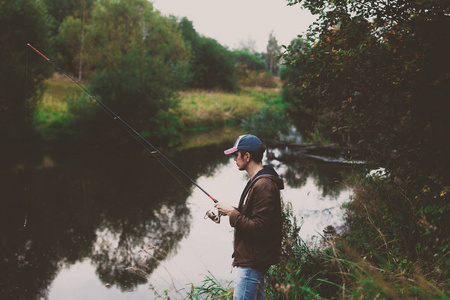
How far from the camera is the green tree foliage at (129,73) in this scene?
21500 millimetres

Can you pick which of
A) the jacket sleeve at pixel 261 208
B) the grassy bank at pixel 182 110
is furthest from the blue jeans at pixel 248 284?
the grassy bank at pixel 182 110

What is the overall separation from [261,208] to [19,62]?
1843 cm

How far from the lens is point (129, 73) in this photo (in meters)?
22.0

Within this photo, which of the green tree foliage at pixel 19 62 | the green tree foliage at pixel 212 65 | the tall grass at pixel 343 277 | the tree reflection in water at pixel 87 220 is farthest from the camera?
the green tree foliage at pixel 212 65

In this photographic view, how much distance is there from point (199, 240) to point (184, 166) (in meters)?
8.09

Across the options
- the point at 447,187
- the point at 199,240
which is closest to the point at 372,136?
the point at 447,187

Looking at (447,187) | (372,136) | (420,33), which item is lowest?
(447,187)

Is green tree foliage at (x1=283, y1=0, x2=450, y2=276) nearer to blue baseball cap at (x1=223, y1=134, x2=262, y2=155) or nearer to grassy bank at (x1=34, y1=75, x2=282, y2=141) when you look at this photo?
blue baseball cap at (x1=223, y1=134, x2=262, y2=155)

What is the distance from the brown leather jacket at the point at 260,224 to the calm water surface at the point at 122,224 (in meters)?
1.15

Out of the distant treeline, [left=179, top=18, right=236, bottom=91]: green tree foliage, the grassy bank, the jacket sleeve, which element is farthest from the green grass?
the jacket sleeve

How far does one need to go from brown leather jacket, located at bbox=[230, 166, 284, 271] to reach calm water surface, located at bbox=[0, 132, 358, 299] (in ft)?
3.77

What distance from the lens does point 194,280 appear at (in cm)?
630

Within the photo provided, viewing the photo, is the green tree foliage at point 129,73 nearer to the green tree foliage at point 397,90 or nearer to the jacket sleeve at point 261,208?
the green tree foliage at point 397,90

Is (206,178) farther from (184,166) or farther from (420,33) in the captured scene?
(420,33)
